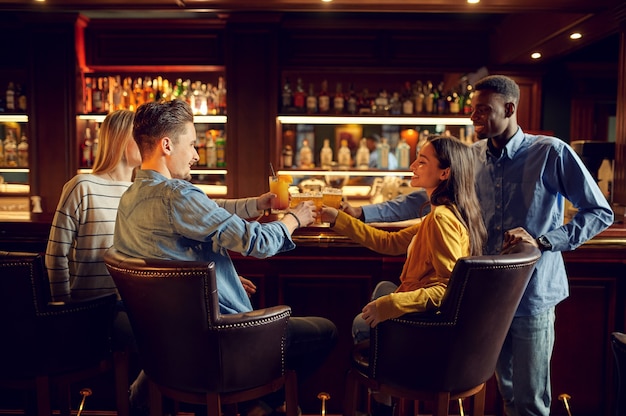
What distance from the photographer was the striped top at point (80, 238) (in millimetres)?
2193

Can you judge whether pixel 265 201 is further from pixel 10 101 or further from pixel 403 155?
pixel 10 101

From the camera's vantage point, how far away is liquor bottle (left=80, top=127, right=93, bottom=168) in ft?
18.0

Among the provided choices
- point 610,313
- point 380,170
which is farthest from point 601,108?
point 610,313

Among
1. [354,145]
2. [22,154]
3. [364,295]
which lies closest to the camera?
[364,295]

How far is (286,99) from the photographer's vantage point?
5398mm

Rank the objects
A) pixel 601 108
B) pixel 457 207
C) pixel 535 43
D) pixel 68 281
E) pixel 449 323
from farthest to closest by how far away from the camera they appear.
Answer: pixel 601 108 < pixel 535 43 < pixel 68 281 < pixel 457 207 < pixel 449 323

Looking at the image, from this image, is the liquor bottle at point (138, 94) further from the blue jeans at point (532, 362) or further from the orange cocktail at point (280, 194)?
the blue jeans at point (532, 362)

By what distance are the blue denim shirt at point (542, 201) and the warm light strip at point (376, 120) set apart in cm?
314

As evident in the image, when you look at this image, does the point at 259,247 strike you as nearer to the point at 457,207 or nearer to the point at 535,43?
the point at 457,207

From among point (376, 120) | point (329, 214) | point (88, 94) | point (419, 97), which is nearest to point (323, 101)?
point (376, 120)

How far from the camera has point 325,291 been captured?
2.70 m

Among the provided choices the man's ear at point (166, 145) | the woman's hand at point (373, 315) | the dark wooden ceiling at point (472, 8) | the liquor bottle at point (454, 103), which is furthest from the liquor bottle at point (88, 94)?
the woman's hand at point (373, 315)

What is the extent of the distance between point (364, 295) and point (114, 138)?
1.23 meters

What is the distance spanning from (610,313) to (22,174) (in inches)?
211
